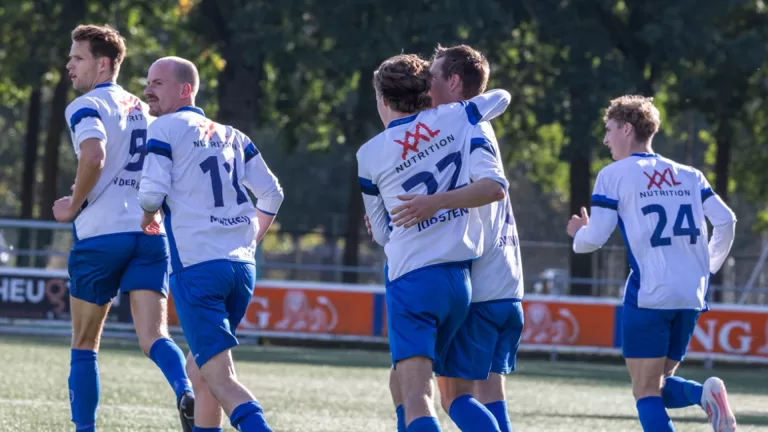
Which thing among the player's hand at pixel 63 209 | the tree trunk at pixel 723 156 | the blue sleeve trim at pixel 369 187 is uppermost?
the tree trunk at pixel 723 156

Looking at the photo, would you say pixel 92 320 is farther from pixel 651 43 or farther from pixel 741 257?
pixel 741 257

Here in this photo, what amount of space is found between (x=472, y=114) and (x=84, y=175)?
7.00 feet

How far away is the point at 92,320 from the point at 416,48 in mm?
17154

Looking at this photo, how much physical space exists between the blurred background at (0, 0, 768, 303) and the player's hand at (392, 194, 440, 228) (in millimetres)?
15066

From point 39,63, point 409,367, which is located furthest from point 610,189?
point 39,63

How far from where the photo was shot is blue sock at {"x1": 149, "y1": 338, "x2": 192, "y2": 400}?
7.05 m

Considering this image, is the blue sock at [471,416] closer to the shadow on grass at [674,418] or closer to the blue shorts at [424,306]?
the blue shorts at [424,306]

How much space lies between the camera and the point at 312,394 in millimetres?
12375

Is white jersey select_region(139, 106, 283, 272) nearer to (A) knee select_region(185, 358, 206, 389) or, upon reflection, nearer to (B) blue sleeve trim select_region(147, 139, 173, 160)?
(B) blue sleeve trim select_region(147, 139, 173, 160)

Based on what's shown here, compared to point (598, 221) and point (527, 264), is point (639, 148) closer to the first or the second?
point (598, 221)

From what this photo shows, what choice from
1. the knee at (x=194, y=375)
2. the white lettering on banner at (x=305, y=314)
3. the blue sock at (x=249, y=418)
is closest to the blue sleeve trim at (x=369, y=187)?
the blue sock at (x=249, y=418)

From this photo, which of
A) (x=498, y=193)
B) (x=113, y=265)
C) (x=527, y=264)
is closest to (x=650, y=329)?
(x=498, y=193)

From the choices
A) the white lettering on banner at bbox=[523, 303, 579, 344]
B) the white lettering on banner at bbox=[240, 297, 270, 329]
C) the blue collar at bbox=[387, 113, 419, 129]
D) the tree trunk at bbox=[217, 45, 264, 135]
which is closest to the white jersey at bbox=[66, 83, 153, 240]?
the blue collar at bbox=[387, 113, 419, 129]

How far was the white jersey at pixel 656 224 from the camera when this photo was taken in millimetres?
7262
